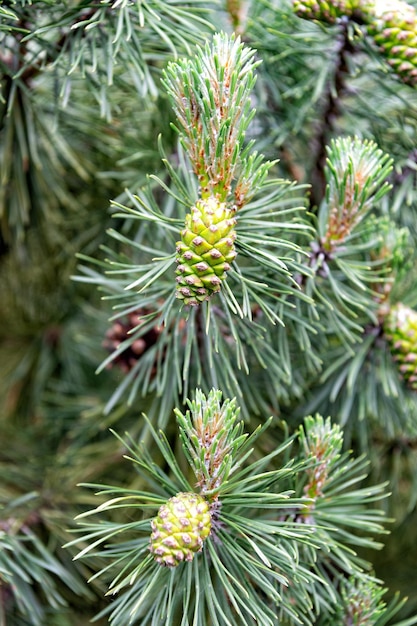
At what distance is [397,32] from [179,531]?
0.35 metres

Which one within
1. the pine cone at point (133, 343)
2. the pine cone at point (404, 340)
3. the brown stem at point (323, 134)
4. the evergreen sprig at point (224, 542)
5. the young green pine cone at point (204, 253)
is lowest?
the evergreen sprig at point (224, 542)

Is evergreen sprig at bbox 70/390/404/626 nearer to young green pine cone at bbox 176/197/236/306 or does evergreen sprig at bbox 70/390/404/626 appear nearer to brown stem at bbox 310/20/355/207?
young green pine cone at bbox 176/197/236/306

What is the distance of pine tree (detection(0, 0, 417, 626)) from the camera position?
410 millimetres

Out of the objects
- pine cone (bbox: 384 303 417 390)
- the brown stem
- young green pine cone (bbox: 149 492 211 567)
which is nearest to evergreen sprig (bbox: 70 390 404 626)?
young green pine cone (bbox: 149 492 211 567)

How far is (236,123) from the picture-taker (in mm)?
410

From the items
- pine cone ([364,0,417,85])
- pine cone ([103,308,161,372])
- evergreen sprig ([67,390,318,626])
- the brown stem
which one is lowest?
evergreen sprig ([67,390,318,626])

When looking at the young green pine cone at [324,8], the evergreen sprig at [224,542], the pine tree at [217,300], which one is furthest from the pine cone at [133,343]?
the young green pine cone at [324,8]

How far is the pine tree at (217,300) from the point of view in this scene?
41 centimetres

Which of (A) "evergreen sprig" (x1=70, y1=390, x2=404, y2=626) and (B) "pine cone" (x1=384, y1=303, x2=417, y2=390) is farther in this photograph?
(B) "pine cone" (x1=384, y1=303, x2=417, y2=390)

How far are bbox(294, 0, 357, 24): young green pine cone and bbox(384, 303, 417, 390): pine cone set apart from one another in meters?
0.21

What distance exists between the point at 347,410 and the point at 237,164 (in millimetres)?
227

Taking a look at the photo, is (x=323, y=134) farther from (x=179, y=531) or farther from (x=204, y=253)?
(x=179, y=531)

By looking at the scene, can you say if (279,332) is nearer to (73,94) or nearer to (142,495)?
(142,495)

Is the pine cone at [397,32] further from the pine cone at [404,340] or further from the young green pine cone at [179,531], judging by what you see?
the young green pine cone at [179,531]
